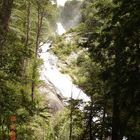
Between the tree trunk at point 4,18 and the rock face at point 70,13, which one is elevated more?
the rock face at point 70,13

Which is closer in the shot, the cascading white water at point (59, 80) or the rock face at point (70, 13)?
the cascading white water at point (59, 80)

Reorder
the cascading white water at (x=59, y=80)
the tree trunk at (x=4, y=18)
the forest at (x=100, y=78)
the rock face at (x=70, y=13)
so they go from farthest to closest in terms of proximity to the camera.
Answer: the rock face at (x=70, y=13)
the cascading white water at (x=59, y=80)
the tree trunk at (x=4, y=18)
the forest at (x=100, y=78)

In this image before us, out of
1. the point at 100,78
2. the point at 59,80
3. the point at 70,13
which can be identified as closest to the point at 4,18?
the point at 100,78

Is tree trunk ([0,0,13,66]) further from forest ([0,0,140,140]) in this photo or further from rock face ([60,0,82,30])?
rock face ([60,0,82,30])

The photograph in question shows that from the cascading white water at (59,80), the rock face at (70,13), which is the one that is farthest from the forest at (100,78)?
the rock face at (70,13)

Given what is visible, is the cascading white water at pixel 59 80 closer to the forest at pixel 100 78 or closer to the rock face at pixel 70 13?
the forest at pixel 100 78

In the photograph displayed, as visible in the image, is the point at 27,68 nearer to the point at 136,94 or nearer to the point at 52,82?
the point at 52,82

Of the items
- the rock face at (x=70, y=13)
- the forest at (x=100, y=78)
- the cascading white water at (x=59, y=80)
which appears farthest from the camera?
the rock face at (x=70, y=13)

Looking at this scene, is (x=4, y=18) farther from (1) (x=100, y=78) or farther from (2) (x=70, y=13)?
(2) (x=70, y=13)

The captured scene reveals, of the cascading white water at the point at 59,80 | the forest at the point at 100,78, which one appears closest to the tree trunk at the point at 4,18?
the forest at the point at 100,78

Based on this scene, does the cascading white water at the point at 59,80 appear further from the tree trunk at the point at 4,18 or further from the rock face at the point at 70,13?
the rock face at the point at 70,13

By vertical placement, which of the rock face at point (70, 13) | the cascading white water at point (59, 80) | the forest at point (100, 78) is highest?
the rock face at point (70, 13)

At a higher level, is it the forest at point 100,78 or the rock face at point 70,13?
the rock face at point 70,13

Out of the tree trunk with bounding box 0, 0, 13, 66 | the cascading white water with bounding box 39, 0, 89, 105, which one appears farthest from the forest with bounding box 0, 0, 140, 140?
the cascading white water with bounding box 39, 0, 89, 105
